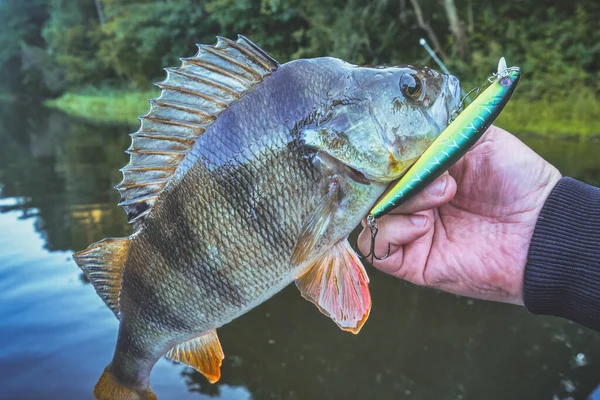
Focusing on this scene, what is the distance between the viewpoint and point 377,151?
1.50 meters

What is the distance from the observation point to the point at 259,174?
1.57 m

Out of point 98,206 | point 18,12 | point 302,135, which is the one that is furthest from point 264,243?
point 18,12

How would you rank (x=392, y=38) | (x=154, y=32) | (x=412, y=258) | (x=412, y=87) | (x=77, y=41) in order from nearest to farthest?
(x=412, y=87)
(x=412, y=258)
(x=392, y=38)
(x=154, y=32)
(x=77, y=41)

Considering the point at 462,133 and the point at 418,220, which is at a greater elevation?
the point at 462,133

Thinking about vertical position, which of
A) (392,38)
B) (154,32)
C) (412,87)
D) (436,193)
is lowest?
(436,193)

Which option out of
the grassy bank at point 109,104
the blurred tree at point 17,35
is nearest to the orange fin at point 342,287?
the grassy bank at point 109,104

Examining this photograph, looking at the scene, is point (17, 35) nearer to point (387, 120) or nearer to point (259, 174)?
point (259, 174)

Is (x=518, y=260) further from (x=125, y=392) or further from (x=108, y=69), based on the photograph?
(x=108, y=69)

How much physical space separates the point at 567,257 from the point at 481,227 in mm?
371

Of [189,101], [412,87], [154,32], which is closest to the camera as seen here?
[412,87]

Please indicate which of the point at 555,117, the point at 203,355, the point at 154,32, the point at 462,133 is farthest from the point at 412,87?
the point at 154,32

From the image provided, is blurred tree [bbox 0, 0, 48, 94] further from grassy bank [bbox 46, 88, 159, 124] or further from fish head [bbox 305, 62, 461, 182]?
fish head [bbox 305, 62, 461, 182]

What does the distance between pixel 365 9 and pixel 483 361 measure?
12.9 m

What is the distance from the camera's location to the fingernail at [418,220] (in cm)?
184
